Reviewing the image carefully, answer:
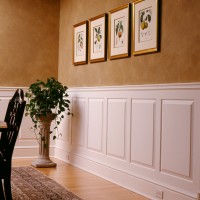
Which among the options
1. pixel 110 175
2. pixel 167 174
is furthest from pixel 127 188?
pixel 167 174

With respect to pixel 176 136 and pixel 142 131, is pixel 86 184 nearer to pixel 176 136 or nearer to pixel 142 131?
pixel 142 131

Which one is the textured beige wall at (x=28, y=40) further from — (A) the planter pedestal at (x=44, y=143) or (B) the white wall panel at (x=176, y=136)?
(B) the white wall panel at (x=176, y=136)

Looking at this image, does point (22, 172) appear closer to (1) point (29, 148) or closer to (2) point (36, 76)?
(1) point (29, 148)

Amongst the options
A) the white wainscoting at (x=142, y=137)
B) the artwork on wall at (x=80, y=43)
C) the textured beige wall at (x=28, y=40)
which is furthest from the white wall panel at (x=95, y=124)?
the textured beige wall at (x=28, y=40)

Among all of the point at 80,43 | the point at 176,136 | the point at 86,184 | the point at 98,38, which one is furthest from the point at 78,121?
the point at 176,136

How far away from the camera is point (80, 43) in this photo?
5574mm

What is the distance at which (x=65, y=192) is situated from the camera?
4000mm

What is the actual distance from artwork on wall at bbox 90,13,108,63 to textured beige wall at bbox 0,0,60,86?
1.27m

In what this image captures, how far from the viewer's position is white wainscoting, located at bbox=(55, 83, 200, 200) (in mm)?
3451

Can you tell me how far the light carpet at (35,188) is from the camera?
3.82m

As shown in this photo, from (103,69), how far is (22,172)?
61.5 inches

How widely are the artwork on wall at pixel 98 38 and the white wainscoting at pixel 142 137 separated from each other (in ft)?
1.38

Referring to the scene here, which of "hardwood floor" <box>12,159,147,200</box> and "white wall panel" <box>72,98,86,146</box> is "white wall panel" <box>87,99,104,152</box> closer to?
"white wall panel" <box>72,98,86,146</box>

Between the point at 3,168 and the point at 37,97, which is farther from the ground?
the point at 37,97
